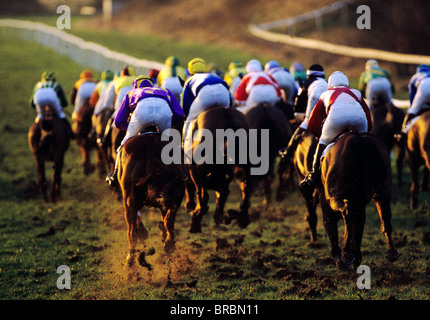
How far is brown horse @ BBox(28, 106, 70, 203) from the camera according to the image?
444 inches

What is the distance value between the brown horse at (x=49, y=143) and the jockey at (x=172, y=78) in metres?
1.92

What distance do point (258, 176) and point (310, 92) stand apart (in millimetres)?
1583

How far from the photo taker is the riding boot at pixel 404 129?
33.7 ft

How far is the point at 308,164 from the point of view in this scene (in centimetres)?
870

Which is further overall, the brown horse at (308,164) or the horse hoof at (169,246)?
the brown horse at (308,164)

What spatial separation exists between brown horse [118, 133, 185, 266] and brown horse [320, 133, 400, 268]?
5.55 feet

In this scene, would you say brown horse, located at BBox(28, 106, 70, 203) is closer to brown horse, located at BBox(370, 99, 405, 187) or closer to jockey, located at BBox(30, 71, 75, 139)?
jockey, located at BBox(30, 71, 75, 139)

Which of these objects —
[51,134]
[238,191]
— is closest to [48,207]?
[51,134]

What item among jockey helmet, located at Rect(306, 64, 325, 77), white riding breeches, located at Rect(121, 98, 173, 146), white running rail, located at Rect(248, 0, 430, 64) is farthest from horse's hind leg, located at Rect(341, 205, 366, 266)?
white running rail, located at Rect(248, 0, 430, 64)

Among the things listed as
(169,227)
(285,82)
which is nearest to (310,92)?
(169,227)

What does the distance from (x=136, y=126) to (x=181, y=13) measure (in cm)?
3503

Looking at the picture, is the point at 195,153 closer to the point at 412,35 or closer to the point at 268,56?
the point at 412,35

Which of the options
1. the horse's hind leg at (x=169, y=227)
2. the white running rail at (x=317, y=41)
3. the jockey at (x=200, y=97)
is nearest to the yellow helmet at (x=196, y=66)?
the jockey at (x=200, y=97)

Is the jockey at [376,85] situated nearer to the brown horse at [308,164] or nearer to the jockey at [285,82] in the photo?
the jockey at [285,82]
